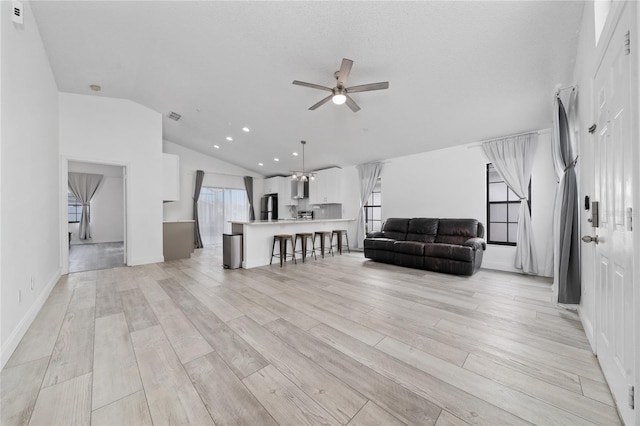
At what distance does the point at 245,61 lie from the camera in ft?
11.1

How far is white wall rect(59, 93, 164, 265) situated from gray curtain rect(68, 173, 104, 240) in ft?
15.3

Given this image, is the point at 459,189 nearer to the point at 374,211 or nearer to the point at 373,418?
the point at 374,211

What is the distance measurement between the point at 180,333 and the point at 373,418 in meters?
1.76

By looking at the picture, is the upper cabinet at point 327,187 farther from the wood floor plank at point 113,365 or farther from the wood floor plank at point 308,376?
the wood floor plank at point 113,365

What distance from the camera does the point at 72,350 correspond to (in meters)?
1.86

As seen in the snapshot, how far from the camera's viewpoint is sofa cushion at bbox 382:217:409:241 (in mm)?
5430

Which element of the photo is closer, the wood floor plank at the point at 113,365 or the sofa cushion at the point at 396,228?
the wood floor plank at the point at 113,365

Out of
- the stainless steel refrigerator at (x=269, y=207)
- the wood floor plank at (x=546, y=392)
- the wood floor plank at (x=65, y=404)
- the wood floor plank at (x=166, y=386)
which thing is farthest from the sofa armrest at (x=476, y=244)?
the stainless steel refrigerator at (x=269, y=207)

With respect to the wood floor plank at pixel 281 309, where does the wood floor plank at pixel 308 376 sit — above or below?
above

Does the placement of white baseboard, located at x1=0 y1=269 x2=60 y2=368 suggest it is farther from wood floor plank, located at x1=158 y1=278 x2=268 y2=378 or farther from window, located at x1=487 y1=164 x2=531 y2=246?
window, located at x1=487 y1=164 x2=531 y2=246

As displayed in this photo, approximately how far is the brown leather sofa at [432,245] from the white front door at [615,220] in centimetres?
237

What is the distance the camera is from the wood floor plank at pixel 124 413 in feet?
3.93

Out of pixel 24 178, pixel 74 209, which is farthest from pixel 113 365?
pixel 74 209

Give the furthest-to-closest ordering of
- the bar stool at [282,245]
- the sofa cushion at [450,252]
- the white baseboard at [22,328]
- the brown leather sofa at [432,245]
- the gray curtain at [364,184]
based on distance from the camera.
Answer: the gray curtain at [364,184] < the bar stool at [282,245] < the brown leather sofa at [432,245] < the sofa cushion at [450,252] < the white baseboard at [22,328]
